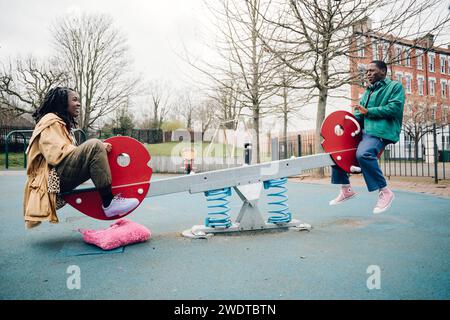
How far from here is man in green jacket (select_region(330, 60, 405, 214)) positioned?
350 centimetres

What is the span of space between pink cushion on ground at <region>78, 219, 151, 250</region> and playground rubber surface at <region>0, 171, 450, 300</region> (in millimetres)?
84

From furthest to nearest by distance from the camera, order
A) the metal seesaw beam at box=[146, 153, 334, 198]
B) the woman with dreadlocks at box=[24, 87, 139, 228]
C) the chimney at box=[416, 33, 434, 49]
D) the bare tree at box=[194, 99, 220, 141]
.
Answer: the bare tree at box=[194, 99, 220, 141], the chimney at box=[416, 33, 434, 49], the metal seesaw beam at box=[146, 153, 334, 198], the woman with dreadlocks at box=[24, 87, 139, 228]

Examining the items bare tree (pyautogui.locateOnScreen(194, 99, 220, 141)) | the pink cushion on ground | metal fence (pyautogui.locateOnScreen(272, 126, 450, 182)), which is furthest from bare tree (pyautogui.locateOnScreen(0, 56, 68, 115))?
the pink cushion on ground

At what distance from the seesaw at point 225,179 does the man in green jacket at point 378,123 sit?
215 mm

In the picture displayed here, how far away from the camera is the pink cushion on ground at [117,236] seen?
3387 millimetres

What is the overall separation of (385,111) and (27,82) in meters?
28.1

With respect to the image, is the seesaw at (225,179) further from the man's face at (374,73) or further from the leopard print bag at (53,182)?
the man's face at (374,73)

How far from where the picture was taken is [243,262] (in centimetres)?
292

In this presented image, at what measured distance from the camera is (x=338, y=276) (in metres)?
2.54

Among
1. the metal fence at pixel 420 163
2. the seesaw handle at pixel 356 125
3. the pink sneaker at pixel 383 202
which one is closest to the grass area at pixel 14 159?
the seesaw handle at pixel 356 125

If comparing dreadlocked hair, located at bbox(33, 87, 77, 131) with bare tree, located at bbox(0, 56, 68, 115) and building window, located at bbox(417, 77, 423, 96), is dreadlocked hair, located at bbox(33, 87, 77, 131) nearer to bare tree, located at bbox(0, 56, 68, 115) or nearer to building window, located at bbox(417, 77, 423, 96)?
bare tree, located at bbox(0, 56, 68, 115)

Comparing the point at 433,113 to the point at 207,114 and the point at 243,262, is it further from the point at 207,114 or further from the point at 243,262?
the point at 243,262

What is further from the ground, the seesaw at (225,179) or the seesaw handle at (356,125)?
the seesaw handle at (356,125)
